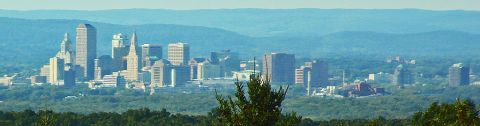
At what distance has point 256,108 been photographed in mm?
32469

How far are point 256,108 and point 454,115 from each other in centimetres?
949

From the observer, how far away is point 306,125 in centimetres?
9738

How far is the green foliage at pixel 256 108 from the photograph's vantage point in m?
32.1

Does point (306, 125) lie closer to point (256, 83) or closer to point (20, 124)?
point (20, 124)

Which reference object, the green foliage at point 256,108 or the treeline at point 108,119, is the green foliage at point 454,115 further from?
the treeline at point 108,119

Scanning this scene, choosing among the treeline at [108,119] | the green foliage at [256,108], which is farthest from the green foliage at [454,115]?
the treeline at [108,119]

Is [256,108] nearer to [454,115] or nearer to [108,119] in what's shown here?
[454,115]

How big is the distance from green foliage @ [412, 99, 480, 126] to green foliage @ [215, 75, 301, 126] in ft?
11.0

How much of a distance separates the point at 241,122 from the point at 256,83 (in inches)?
46.5

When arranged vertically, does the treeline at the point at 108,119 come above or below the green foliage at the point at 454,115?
below

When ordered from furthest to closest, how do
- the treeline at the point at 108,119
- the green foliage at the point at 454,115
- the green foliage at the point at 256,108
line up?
the treeline at the point at 108,119 < the green foliage at the point at 454,115 < the green foliage at the point at 256,108

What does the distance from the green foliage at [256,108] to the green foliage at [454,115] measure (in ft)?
11.0

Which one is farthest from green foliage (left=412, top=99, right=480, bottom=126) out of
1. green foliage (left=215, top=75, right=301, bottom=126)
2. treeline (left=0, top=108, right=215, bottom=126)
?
treeline (left=0, top=108, right=215, bottom=126)

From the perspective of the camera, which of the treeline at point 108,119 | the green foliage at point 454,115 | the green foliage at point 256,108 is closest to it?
the green foliage at point 256,108
